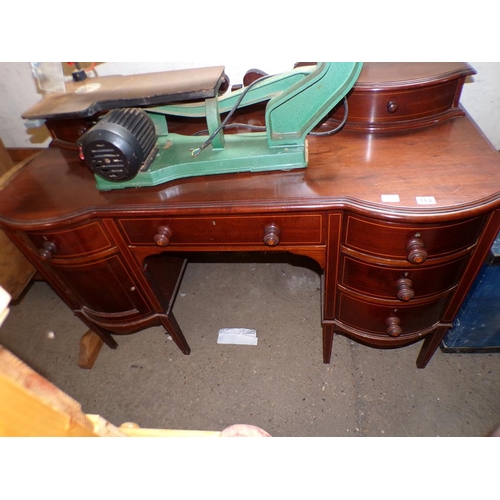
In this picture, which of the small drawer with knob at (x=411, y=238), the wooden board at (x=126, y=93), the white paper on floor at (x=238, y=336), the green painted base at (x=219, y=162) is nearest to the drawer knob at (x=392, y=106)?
the green painted base at (x=219, y=162)

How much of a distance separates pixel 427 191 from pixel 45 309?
2376mm

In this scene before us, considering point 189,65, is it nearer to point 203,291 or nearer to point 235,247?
point 235,247

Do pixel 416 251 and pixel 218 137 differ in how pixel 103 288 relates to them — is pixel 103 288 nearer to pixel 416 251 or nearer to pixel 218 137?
pixel 218 137

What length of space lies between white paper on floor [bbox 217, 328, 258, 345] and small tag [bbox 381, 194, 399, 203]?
1.18 m

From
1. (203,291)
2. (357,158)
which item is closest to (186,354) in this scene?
(203,291)

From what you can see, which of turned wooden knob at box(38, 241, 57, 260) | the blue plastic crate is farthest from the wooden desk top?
the blue plastic crate

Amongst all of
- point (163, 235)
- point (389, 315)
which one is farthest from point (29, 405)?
point (389, 315)

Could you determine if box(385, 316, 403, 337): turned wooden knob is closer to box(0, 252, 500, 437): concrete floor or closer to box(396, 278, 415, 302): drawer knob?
box(396, 278, 415, 302): drawer knob

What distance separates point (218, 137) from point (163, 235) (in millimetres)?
414
